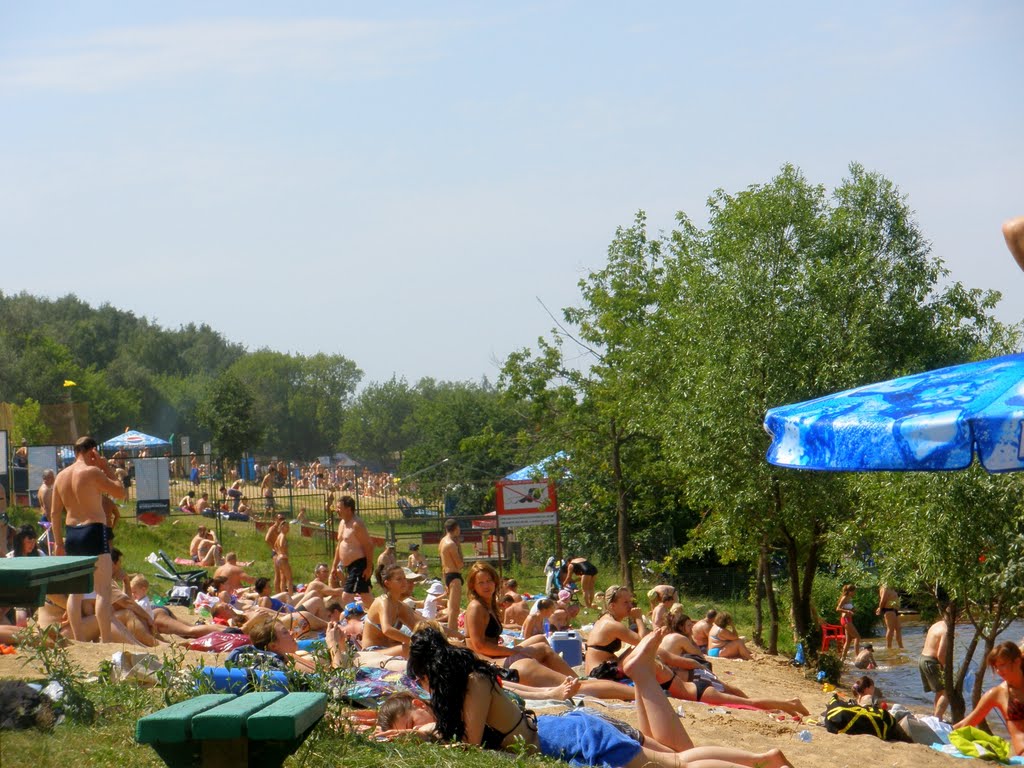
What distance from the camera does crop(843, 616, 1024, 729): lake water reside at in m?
16.4

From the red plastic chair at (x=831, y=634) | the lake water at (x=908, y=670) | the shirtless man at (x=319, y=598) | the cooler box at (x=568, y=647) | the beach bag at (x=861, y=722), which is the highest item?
the shirtless man at (x=319, y=598)

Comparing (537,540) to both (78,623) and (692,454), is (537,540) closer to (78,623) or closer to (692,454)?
(692,454)

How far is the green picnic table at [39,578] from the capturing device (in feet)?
15.3

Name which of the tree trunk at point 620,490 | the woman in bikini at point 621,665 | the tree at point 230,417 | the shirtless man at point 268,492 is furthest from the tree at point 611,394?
the tree at point 230,417

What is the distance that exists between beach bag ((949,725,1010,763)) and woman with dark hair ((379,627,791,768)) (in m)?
2.70

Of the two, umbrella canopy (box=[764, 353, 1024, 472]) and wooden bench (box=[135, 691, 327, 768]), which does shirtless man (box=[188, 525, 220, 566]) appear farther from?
umbrella canopy (box=[764, 353, 1024, 472])

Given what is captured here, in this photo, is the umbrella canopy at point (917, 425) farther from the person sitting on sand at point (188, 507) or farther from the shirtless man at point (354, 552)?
the person sitting on sand at point (188, 507)

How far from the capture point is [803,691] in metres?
14.3

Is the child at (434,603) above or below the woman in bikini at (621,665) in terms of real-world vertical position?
below

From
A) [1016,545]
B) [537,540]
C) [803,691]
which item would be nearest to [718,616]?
[803,691]

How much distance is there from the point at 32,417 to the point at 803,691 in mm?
28564

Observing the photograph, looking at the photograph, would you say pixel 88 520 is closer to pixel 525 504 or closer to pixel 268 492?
pixel 525 504

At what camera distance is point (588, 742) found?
18.7 ft

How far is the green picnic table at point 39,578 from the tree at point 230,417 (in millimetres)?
46099
